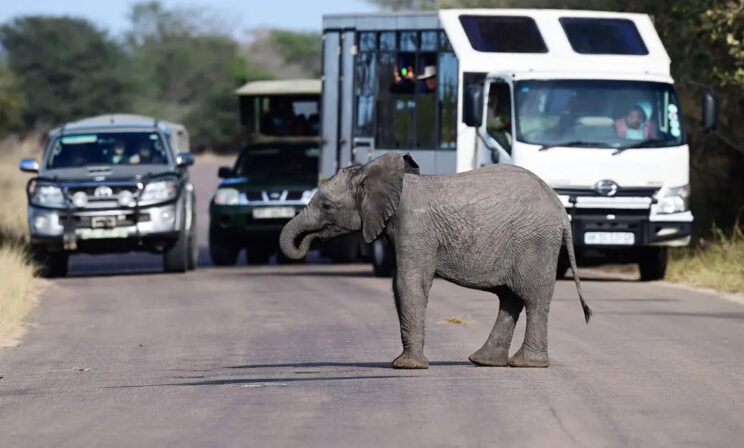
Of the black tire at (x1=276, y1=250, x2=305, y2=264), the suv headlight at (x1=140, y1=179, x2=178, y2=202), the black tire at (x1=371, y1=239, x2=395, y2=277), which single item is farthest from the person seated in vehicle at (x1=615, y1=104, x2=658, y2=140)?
the black tire at (x1=276, y1=250, x2=305, y2=264)

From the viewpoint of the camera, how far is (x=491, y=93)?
20.4 metres

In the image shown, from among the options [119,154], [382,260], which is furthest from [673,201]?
[119,154]

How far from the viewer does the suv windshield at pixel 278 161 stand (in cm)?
2634

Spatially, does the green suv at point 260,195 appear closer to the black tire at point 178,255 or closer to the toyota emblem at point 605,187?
the black tire at point 178,255

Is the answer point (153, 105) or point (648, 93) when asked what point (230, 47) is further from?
point (648, 93)

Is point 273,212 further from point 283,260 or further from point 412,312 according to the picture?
point 412,312

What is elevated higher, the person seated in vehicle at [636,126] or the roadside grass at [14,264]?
the person seated in vehicle at [636,126]

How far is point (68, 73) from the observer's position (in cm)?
8350

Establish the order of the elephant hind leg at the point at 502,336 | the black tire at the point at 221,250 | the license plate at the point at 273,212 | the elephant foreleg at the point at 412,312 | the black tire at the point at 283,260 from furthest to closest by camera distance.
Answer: the black tire at the point at 283,260, the black tire at the point at 221,250, the license plate at the point at 273,212, the elephant hind leg at the point at 502,336, the elephant foreleg at the point at 412,312

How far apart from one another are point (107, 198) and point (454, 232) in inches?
483

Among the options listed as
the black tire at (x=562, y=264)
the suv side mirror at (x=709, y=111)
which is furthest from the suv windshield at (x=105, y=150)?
the suv side mirror at (x=709, y=111)

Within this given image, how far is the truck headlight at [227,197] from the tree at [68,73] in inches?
2202

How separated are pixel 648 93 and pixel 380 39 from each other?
3.78 meters

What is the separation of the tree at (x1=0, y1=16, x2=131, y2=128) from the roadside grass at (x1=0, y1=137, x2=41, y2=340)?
35222mm
